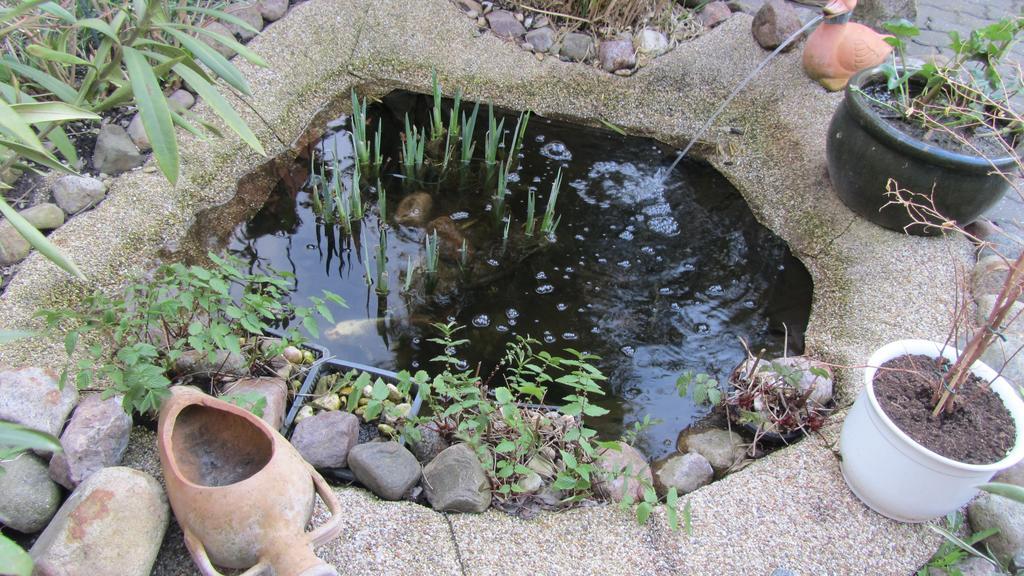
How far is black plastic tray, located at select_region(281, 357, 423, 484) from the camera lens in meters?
2.02

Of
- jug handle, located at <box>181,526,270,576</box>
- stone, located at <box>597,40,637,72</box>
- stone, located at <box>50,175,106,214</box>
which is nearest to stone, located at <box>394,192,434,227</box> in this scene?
stone, located at <box>50,175,106,214</box>

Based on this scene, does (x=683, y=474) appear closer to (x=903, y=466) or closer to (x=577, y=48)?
(x=903, y=466)

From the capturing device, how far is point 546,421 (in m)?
2.15

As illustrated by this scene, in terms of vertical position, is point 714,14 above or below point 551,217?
above

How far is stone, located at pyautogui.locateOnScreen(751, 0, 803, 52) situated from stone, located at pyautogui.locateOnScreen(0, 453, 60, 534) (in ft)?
12.2

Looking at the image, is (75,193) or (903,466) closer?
(903,466)

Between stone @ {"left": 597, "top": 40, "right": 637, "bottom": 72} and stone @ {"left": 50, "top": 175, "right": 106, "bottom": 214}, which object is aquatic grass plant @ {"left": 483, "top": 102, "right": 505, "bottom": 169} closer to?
stone @ {"left": 597, "top": 40, "right": 637, "bottom": 72}

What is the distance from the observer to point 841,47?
3.43 m

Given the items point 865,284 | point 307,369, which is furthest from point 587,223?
point 307,369

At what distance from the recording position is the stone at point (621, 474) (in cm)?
194

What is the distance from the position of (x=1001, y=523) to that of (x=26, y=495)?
2.49 metres

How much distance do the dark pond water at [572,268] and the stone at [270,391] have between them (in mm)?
383

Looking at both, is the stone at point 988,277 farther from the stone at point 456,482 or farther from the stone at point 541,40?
the stone at point 541,40

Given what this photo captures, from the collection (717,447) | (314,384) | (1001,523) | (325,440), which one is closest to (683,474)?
(717,447)
